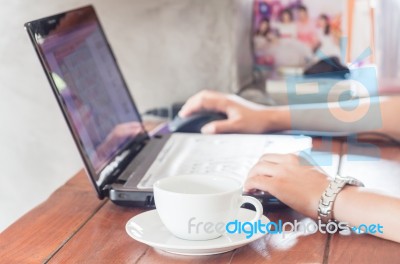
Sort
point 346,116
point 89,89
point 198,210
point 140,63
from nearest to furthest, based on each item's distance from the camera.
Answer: point 198,210 → point 89,89 → point 346,116 → point 140,63

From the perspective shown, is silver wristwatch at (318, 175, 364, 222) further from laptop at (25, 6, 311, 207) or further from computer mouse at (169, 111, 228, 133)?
computer mouse at (169, 111, 228, 133)

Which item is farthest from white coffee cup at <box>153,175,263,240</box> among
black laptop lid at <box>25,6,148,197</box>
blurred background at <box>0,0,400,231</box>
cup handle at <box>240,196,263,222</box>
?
blurred background at <box>0,0,400,231</box>

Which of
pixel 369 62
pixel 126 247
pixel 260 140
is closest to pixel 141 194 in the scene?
pixel 126 247

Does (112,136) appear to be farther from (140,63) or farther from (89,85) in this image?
(140,63)

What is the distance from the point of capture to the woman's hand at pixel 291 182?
0.92 metres

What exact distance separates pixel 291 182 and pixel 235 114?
1.54ft

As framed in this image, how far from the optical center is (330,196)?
35.6 inches

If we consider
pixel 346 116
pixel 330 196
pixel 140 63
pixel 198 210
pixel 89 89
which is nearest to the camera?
pixel 198 210

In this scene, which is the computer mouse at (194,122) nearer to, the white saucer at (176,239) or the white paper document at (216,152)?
the white paper document at (216,152)

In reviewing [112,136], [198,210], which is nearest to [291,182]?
[198,210]

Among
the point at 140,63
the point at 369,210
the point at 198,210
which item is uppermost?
the point at 140,63

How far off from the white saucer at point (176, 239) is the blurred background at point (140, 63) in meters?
0.58

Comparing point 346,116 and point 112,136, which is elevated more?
point 112,136

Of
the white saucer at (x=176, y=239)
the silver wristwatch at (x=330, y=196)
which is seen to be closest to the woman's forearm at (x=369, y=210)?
the silver wristwatch at (x=330, y=196)
